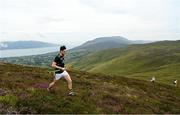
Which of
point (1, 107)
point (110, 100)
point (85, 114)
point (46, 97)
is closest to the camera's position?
point (1, 107)

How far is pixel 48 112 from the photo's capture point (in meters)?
20.0

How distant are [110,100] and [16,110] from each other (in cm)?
970

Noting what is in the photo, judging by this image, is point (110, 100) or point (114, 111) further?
point (110, 100)

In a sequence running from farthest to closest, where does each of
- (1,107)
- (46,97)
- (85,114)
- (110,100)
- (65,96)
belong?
(110,100), (65,96), (46,97), (85,114), (1,107)

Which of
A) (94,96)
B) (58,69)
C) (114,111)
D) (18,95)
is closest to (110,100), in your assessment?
(94,96)

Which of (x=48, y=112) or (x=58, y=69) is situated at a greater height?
(x=58, y=69)

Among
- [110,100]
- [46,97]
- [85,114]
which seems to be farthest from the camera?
[110,100]

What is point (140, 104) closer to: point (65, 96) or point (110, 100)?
point (110, 100)

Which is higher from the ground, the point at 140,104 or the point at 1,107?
the point at 1,107

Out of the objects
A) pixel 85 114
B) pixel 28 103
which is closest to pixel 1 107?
pixel 28 103

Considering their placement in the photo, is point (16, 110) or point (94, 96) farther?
point (94, 96)

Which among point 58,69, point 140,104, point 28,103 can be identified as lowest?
point 140,104

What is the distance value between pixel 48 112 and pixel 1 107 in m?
2.82

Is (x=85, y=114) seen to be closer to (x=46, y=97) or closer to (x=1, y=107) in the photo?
(x=46, y=97)
